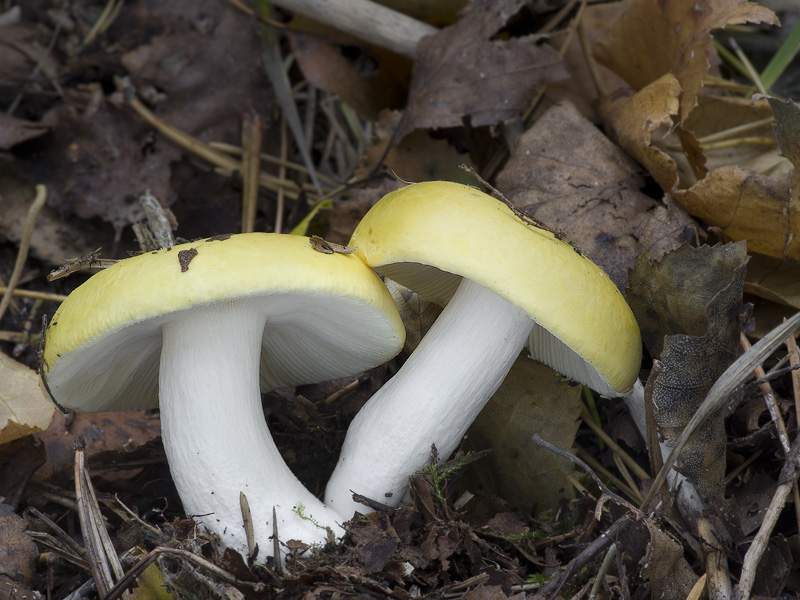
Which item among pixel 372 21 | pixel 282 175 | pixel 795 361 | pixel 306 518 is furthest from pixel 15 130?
pixel 795 361

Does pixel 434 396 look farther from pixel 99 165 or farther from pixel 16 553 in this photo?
pixel 99 165

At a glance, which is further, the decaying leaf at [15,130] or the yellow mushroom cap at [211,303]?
the decaying leaf at [15,130]

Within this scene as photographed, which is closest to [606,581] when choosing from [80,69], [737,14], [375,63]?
[737,14]

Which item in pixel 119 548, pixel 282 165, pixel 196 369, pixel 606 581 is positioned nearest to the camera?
pixel 606 581

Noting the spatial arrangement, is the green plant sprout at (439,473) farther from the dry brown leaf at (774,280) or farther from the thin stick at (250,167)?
the thin stick at (250,167)

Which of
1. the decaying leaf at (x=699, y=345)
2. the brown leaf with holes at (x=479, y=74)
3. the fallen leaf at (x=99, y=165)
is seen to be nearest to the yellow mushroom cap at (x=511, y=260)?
the decaying leaf at (x=699, y=345)

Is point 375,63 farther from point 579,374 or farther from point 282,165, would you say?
point 579,374
